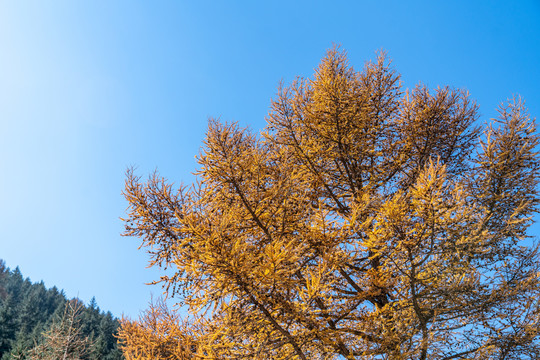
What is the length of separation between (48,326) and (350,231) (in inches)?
1913

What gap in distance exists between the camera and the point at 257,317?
489 cm

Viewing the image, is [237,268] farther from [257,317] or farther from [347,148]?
[347,148]

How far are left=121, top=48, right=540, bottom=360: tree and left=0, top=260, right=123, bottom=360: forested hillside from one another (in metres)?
7.79

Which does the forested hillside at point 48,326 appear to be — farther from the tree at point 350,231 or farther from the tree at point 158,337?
the tree at point 350,231

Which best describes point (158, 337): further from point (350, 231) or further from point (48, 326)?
point (48, 326)

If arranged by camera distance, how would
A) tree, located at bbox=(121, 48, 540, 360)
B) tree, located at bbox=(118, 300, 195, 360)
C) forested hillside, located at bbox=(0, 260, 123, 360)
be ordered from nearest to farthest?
tree, located at bbox=(121, 48, 540, 360), tree, located at bbox=(118, 300, 195, 360), forested hillside, located at bbox=(0, 260, 123, 360)

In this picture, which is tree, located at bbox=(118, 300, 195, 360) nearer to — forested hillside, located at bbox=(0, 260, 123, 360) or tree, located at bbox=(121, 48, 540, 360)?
tree, located at bbox=(121, 48, 540, 360)

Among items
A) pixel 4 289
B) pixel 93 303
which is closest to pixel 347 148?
pixel 93 303

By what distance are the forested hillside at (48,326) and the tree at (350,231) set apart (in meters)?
7.79

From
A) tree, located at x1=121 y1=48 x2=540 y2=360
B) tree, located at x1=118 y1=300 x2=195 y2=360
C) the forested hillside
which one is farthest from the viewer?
the forested hillside

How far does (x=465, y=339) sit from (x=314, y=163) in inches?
150

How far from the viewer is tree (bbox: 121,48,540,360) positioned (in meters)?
4.46

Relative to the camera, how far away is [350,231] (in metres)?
5.26

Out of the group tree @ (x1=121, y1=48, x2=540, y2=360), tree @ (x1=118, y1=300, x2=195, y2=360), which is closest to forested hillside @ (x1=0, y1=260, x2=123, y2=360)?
tree @ (x1=118, y1=300, x2=195, y2=360)
